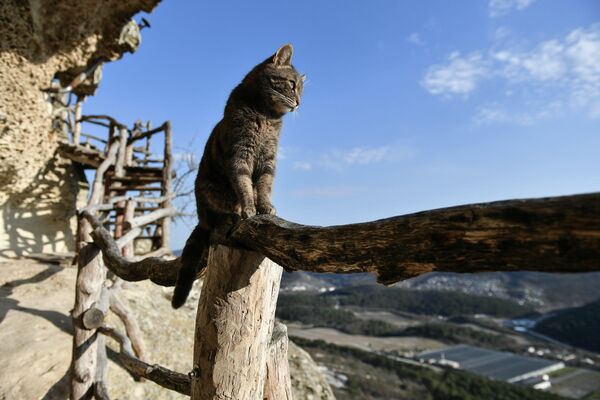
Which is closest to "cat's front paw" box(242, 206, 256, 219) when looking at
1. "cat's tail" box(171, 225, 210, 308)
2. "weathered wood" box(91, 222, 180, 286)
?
"cat's tail" box(171, 225, 210, 308)

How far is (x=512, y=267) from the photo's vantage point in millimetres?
874

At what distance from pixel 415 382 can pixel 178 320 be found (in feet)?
83.7

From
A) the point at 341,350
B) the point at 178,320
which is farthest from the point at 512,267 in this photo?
the point at 341,350

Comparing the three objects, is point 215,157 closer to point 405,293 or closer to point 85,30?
point 85,30

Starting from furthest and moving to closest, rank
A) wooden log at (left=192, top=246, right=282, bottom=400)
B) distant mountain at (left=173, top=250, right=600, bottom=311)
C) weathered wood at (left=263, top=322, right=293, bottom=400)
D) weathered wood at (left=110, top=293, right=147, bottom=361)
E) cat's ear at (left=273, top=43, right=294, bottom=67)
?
distant mountain at (left=173, top=250, right=600, bottom=311) < weathered wood at (left=110, top=293, right=147, bottom=361) < cat's ear at (left=273, top=43, right=294, bottom=67) < weathered wood at (left=263, top=322, right=293, bottom=400) < wooden log at (left=192, top=246, right=282, bottom=400)

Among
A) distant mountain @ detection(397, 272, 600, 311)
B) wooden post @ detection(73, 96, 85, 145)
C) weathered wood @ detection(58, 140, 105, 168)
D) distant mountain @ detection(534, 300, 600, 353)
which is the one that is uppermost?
wooden post @ detection(73, 96, 85, 145)

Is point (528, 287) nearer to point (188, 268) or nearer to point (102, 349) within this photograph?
point (102, 349)

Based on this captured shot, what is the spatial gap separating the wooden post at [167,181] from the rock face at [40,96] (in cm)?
346

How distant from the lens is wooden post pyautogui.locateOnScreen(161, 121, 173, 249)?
29.1ft

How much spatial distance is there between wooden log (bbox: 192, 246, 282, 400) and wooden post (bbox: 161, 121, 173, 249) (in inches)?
279

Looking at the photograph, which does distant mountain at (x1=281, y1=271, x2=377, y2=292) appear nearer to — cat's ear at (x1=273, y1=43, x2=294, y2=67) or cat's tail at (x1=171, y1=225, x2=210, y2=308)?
cat's ear at (x1=273, y1=43, x2=294, y2=67)

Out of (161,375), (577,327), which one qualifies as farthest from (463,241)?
(577,327)

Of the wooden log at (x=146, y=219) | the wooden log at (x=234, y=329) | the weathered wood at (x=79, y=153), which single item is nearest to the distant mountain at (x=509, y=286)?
the weathered wood at (x=79, y=153)

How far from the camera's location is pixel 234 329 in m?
1.65
